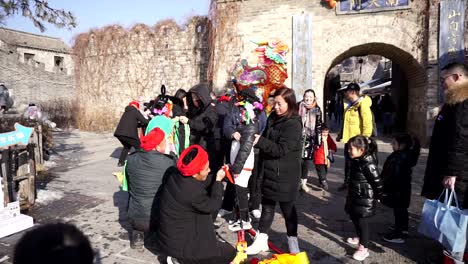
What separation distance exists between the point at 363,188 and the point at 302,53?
288 inches

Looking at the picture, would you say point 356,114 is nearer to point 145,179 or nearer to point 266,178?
point 266,178

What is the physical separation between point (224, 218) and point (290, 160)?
5.28ft

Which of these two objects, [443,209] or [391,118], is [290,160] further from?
[391,118]

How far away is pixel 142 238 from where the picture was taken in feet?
11.1

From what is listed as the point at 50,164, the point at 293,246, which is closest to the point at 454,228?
the point at 293,246

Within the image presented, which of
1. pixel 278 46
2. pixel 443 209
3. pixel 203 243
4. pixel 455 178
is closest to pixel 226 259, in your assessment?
pixel 203 243

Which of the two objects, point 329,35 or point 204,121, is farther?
point 329,35

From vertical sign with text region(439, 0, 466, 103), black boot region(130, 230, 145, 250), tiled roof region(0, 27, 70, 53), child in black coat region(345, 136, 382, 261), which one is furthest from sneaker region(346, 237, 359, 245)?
tiled roof region(0, 27, 70, 53)

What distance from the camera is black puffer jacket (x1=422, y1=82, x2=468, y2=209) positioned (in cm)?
273

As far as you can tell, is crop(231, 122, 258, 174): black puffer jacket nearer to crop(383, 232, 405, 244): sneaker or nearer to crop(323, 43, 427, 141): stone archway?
crop(383, 232, 405, 244): sneaker

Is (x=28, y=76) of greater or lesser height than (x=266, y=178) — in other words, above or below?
above

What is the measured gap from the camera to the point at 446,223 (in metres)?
2.66

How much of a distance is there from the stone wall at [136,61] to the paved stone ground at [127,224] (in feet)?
20.2

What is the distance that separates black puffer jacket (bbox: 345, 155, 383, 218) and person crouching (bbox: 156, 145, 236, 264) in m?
1.38
